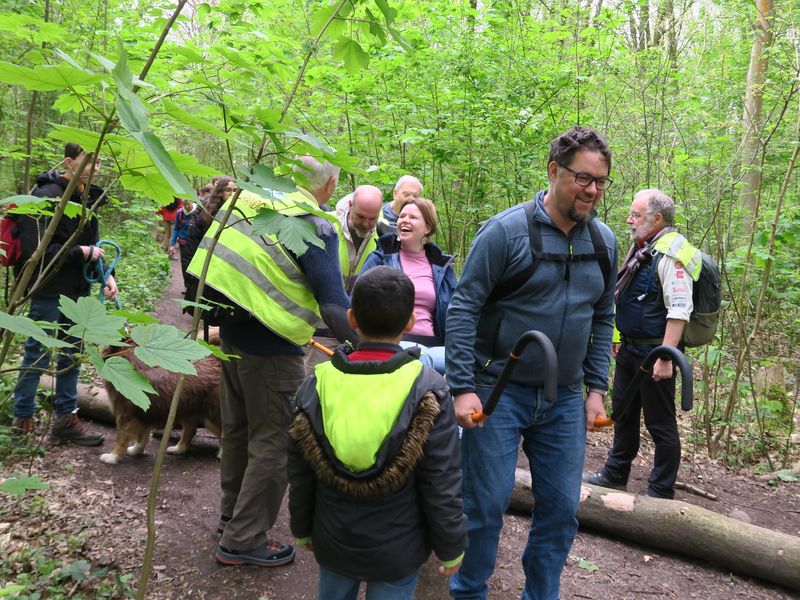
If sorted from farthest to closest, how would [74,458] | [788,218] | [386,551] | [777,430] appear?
[777,430], [788,218], [74,458], [386,551]

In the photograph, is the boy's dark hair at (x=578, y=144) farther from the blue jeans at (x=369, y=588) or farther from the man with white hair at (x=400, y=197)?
the man with white hair at (x=400, y=197)

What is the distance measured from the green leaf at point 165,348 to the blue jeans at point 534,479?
1596 mm

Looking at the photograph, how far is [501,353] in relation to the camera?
2.58m

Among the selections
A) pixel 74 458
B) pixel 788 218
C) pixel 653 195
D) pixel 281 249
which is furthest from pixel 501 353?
pixel 788 218

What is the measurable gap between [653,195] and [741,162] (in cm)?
198

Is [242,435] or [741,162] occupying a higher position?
[741,162]

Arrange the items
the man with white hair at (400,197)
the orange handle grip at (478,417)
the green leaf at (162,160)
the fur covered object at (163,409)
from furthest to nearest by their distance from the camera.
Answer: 1. the man with white hair at (400,197)
2. the fur covered object at (163,409)
3. the orange handle grip at (478,417)
4. the green leaf at (162,160)

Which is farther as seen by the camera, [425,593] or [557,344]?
[425,593]

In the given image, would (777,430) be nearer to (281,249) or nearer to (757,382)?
(757,382)

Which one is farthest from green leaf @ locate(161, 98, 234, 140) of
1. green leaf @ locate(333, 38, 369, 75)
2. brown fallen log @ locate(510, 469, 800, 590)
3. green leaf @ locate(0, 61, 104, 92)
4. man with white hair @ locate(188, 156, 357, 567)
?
brown fallen log @ locate(510, 469, 800, 590)

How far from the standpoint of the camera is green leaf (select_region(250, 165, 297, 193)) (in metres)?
1.58

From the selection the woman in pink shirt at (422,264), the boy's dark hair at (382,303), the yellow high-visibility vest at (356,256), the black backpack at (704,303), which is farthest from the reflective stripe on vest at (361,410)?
the black backpack at (704,303)

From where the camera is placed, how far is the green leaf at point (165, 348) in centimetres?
126

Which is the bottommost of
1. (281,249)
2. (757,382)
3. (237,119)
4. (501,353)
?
(757,382)
